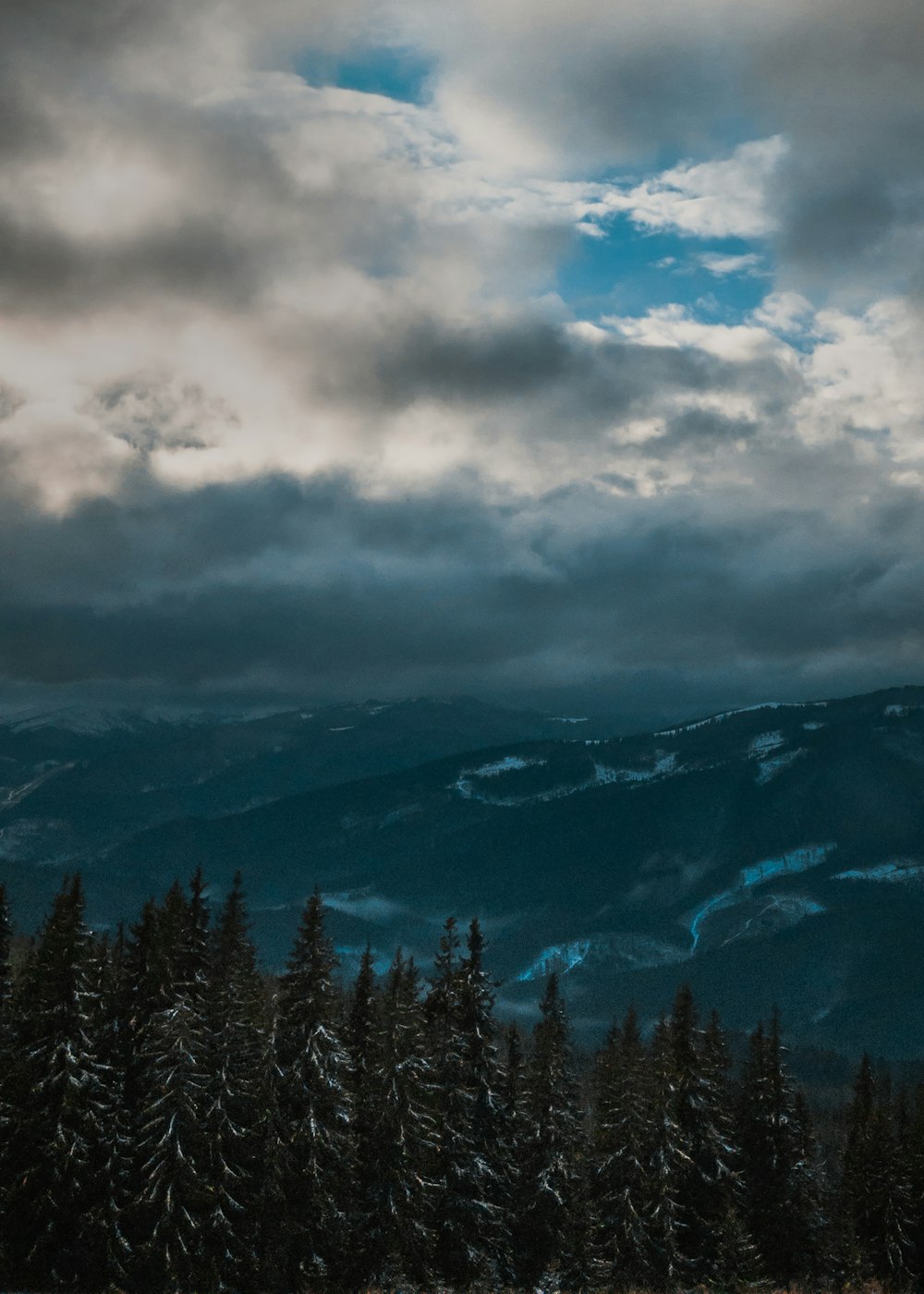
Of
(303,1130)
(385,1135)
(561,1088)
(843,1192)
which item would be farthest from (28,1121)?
(843,1192)

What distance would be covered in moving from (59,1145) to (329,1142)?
11701 mm

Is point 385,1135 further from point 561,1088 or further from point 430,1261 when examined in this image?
point 561,1088

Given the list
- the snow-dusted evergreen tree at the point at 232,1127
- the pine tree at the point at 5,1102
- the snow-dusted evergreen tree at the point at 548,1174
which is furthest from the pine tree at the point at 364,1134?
the pine tree at the point at 5,1102

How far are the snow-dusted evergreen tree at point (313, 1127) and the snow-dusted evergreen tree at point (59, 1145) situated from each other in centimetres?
820

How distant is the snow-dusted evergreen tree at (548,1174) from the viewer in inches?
2486

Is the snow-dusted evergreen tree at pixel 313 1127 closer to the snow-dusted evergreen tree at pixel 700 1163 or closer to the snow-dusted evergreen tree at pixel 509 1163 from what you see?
the snow-dusted evergreen tree at pixel 509 1163

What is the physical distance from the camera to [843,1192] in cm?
8488

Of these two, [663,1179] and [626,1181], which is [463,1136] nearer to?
[626,1181]

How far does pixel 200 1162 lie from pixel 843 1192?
2086 inches

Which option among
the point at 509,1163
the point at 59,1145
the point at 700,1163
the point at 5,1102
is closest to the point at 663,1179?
the point at 700,1163

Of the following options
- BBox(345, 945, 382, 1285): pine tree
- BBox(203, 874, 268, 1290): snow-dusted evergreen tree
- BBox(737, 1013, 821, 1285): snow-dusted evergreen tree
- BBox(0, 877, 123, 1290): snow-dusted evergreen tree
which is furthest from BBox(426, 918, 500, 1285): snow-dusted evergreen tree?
BBox(737, 1013, 821, 1285): snow-dusted evergreen tree

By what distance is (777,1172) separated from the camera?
73375 millimetres

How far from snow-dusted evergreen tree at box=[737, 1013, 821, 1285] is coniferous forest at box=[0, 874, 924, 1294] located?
19 centimetres

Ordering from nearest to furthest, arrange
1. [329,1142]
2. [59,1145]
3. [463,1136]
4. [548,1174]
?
1. [59,1145]
2. [329,1142]
3. [463,1136]
4. [548,1174]
